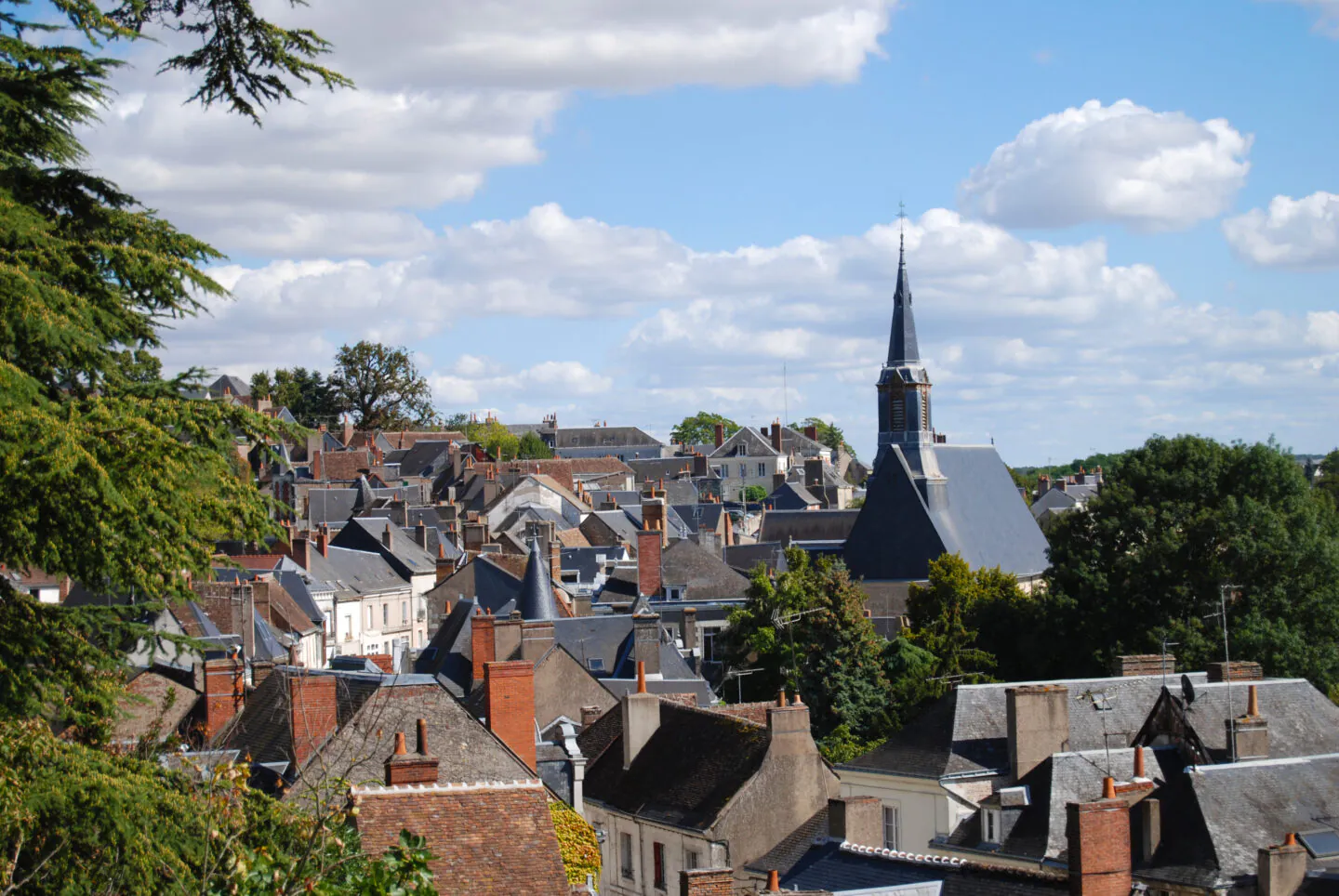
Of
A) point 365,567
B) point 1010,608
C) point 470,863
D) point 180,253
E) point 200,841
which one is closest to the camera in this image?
point 200,841

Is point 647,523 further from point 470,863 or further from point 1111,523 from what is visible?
point 470,863

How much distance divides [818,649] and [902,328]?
31.6m

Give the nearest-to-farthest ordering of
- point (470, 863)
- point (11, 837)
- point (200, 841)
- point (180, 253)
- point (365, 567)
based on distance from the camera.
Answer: point (11, 837) → point (200, 841) → point (180, 253) → point (470, 863) → point (365, 567)

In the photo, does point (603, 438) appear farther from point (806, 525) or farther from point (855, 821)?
point (855, 821)

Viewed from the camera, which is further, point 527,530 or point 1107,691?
point 527,530

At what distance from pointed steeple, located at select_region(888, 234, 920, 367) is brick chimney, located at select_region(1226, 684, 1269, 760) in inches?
1905

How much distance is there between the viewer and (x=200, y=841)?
28.9 ft

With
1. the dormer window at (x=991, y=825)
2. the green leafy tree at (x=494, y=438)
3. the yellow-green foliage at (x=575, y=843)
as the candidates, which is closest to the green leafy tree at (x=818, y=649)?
the dormer window at (x=991, y=825)

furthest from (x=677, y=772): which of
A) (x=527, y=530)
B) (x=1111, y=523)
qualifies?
(x=527, y=530)

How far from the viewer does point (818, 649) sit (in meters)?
43.2

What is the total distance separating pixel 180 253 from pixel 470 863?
7.88m

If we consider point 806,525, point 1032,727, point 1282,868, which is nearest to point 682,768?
point 1032,727

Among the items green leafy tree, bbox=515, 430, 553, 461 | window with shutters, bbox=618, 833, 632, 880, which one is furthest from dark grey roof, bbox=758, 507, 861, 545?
window with shutters, bbox=618, 833, 632, 880

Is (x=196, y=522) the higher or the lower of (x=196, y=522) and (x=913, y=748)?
the higher
